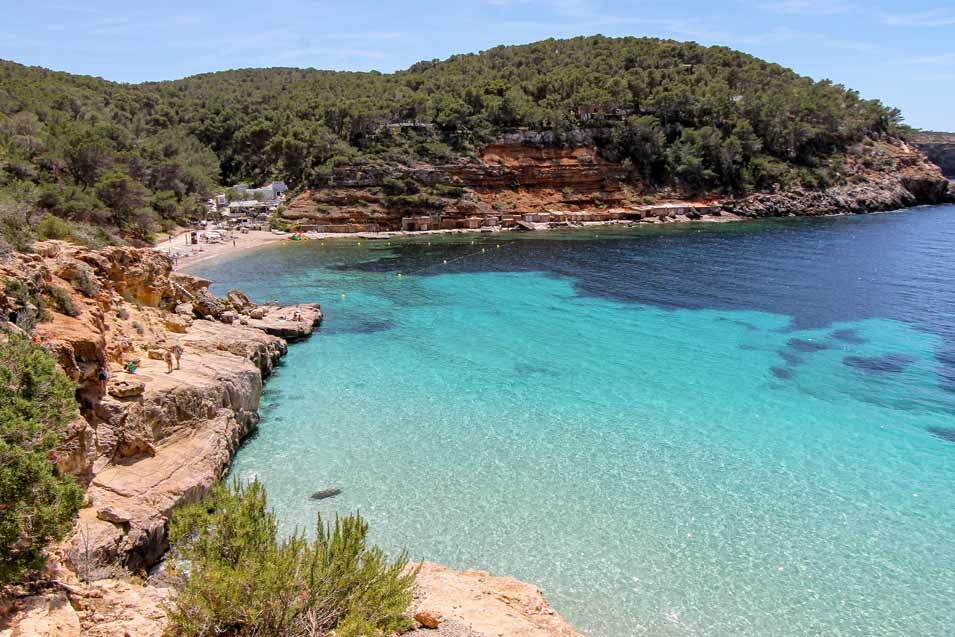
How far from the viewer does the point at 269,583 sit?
788cm

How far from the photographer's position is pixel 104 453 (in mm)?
13742

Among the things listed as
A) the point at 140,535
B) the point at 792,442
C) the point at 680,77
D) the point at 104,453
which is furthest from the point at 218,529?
the point at 680,77

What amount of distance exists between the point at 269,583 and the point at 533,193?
6931 cm

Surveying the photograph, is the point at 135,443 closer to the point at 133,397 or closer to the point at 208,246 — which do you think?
the point at 133,397

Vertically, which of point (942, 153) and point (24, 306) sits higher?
point (942, 153)

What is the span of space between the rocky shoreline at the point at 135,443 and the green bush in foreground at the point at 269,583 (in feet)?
2.43

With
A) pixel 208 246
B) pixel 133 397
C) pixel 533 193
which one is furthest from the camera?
pixel 533 193

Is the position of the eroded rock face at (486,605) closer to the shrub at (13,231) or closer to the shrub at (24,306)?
the shrub at (24,306)

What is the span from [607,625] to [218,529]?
730cm

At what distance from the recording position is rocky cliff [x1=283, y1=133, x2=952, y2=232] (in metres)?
66.1

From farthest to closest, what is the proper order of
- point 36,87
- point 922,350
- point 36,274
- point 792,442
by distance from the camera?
point 36,87, point 922,350, point 792,442, point 36,274

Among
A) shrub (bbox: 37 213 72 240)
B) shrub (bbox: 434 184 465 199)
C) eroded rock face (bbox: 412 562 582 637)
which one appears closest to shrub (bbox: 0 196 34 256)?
shrub (bbox: 37 213 72 240)

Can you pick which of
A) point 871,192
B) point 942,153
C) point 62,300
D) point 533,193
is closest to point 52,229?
point 62,300

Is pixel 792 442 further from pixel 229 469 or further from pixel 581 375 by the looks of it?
pixel 229 469
